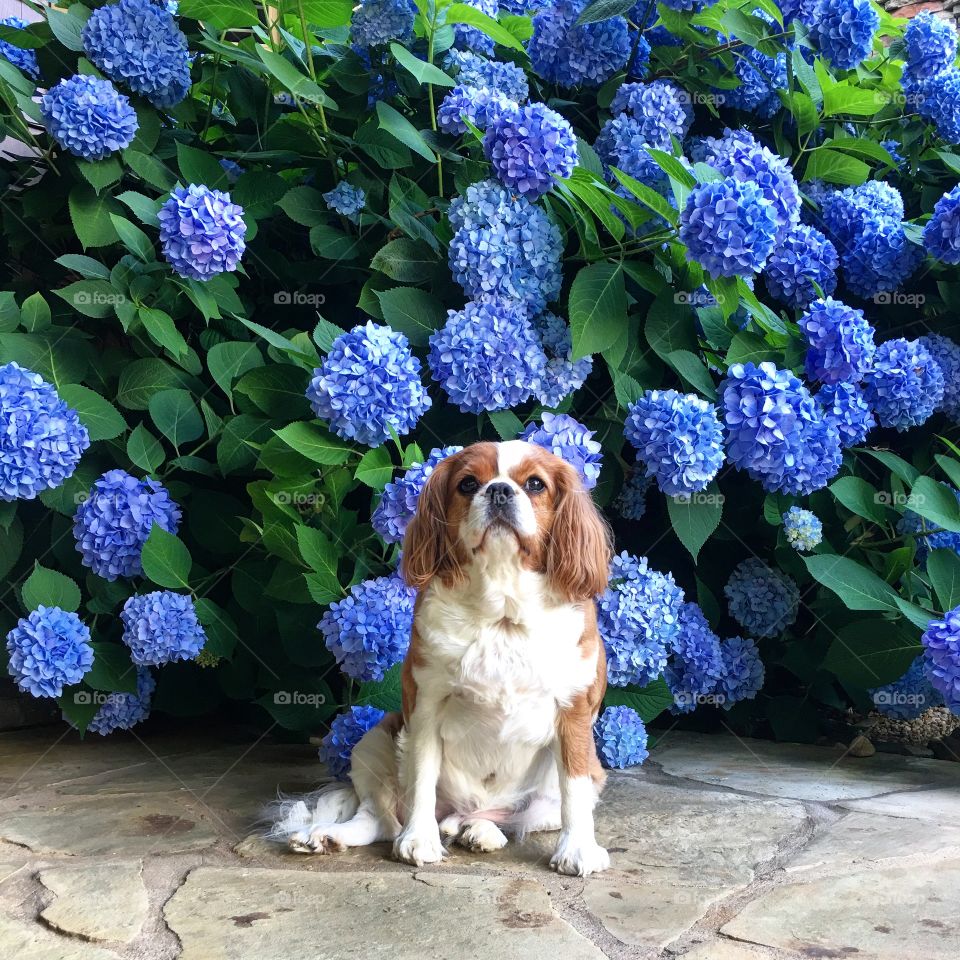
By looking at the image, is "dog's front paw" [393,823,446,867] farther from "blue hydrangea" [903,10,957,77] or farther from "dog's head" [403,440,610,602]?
"blue hydrangea" [903,10,957,77]

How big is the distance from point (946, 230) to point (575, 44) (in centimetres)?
130

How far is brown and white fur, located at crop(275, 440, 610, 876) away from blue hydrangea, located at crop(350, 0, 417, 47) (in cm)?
152

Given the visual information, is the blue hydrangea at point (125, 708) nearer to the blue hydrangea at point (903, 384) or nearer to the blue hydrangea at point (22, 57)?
the blue hydrangea at point (22, 57)

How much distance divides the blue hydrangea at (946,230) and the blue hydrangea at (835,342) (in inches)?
17.2

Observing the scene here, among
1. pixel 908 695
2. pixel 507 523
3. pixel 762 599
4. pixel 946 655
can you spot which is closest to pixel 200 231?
pixel 507 523

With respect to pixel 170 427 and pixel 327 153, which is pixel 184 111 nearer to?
pixel 327 153

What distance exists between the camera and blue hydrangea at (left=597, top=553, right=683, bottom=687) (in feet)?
9.57

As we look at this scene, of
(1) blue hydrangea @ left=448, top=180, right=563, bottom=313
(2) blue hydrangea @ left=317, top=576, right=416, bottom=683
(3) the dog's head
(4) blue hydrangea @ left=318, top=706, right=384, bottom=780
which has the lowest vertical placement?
(4) blue hydrangea @ left=318, top=706, right=384, bottom=780

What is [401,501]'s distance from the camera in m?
2.65

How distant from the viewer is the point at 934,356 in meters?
3.40

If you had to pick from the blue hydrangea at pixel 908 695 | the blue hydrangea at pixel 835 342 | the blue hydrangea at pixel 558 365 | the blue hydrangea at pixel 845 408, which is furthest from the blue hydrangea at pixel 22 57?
the blue hydrangea at pixel 908 695

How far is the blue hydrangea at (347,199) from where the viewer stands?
3215mm

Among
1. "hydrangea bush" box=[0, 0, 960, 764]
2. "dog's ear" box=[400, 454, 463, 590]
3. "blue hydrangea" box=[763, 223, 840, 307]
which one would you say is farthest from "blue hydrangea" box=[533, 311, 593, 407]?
"blue hydrangea" box=[763, 223, 840, 307]

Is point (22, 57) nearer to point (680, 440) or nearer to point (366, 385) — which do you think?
point (366, 385)
